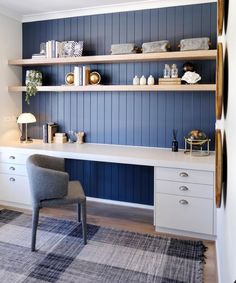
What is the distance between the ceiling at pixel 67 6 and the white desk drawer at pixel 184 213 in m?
2.17

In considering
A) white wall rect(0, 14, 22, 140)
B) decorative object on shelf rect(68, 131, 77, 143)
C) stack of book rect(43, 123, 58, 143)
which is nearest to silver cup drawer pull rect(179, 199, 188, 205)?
decorative object on shelf rect(68, 131, 77, 143)

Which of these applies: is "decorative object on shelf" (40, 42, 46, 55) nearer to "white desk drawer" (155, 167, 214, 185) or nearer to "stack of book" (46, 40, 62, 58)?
"stack of book" (46, 40, 62, 58)

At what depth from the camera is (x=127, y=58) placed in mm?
3246

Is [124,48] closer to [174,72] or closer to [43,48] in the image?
[174,72]

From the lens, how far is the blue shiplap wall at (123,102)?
10.8 feet

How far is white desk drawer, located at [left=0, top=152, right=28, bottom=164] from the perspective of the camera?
11.4ft

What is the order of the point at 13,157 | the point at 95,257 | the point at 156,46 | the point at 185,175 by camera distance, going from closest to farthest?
the point at 95,257
the point at 185,175
the point at 156,46
the point at 13,157


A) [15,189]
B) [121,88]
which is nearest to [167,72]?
[121,88]

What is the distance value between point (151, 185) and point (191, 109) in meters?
1.05

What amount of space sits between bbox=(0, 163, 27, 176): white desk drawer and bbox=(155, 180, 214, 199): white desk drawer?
1.65m

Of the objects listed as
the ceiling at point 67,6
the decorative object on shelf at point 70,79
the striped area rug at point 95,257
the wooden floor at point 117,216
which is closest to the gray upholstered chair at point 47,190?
the striped area rug at point 95,257

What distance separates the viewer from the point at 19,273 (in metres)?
2.26

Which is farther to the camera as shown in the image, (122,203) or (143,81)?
(122,203)

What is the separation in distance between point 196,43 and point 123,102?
1.11 metres
